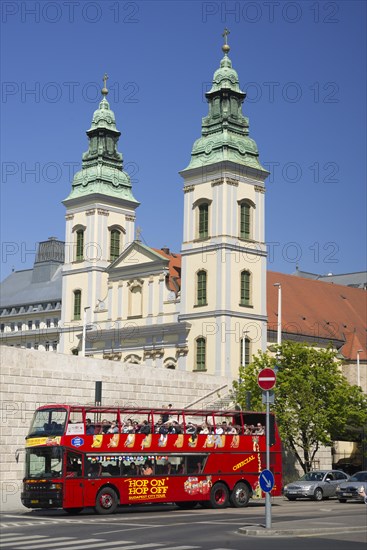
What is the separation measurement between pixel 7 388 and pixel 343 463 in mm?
30785

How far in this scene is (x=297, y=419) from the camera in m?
49.2

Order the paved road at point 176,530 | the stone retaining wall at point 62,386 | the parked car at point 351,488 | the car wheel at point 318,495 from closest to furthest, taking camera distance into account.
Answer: the paved road at point 176,530, the parked car at point 351,488, the stone retaining wall at point 62,386, the car wheel at point 318,495

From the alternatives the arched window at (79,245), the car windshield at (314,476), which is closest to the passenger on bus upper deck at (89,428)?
the car windshield at (314,476)

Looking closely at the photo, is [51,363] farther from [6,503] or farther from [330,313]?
[330,313]

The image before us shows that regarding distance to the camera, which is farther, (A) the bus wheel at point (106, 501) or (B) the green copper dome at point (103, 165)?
(B) the green copper dome at point (103, 165)

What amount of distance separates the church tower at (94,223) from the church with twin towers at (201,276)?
5.3 inches

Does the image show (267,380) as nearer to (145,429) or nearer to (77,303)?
(145,429)

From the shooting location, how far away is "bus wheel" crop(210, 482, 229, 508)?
32906mm

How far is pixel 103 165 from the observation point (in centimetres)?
7956

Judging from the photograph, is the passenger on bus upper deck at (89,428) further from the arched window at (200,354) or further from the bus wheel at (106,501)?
the arched window at (200,354)

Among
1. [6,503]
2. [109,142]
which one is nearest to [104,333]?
[109,142]

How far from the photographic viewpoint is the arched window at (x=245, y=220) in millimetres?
67688

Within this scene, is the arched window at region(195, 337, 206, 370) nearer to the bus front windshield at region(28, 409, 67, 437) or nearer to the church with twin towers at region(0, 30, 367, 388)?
the church with twin towers at region(0, 30, 367, 388)

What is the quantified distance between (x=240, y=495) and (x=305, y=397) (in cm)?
1589
